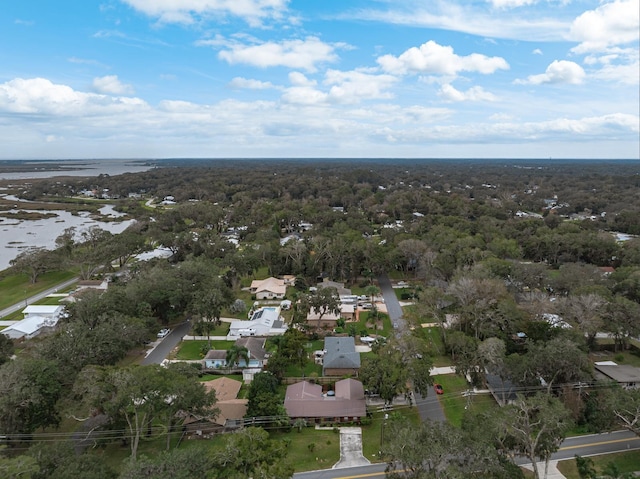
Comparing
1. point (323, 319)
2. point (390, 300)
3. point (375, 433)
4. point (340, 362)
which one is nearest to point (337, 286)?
point (390, 300)

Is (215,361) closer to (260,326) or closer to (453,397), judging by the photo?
(260,326)

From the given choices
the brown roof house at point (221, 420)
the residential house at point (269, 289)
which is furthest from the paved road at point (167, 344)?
the residential house at point (269, 289)

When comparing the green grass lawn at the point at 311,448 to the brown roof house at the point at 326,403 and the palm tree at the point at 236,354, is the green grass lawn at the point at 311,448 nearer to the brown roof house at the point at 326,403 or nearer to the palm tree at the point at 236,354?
the brown roof house at the point at 326,403

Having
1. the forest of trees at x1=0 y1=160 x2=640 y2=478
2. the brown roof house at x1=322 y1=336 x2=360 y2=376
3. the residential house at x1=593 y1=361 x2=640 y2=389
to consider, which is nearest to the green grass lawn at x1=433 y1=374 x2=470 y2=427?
the forest of trees at x1=0 y1=160 x2=640 y2=478

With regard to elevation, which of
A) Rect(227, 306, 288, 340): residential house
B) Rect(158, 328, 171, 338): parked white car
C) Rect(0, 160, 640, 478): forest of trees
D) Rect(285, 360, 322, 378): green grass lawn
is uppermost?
Rect(0, 160, 640, 478): forest of trees

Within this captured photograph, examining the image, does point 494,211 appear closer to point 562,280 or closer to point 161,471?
point 562,280

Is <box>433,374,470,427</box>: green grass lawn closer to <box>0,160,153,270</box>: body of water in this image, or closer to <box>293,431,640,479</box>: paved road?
<box>293,431,640,479</box>: paved road
